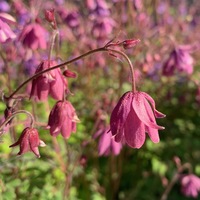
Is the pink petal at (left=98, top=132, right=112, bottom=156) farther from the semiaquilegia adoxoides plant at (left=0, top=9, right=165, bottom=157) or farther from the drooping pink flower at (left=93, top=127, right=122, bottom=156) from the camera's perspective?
the semiaquilegia adoxoides plant at (left=0, top=9, right=165, bottom=157)

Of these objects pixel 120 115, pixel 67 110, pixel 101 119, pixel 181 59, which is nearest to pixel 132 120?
pixel 120 115

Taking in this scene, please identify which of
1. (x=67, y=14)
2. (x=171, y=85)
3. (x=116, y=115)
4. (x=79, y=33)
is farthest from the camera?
(x=171, y=85)

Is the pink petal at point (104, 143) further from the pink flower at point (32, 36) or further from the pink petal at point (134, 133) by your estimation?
the pink petal at point (134, 133)

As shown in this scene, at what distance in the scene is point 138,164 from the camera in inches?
129

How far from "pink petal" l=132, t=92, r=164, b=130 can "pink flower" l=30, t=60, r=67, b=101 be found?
0.98ft

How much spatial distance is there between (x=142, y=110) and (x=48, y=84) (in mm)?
345

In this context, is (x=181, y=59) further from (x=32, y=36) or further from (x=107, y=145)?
(x=32, y=36)

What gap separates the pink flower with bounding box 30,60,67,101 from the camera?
4.57ft

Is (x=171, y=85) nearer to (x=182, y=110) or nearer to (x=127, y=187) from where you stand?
(x=182, y=110)

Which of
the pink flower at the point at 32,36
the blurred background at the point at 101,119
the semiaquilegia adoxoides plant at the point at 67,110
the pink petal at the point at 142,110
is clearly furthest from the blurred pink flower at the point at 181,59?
the pink petal at the point at 142,110

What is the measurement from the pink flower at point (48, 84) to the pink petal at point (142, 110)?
0.30 m

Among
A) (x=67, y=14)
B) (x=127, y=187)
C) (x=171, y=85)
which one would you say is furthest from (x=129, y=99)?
(x=171, y=85)

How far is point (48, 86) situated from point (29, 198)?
640mm

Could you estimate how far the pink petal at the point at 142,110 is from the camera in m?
1.21
